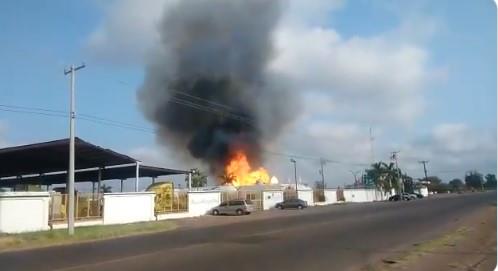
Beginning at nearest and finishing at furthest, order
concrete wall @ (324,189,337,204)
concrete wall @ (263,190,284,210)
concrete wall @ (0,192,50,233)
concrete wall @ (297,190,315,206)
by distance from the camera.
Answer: concrete wall @ (0,192,50,233) → concrete wall @ (263,190,284,210) → concrete wall @ (297,190,315,206) → concrete wall @ (324,189,337,204)

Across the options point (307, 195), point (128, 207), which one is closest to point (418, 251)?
point (128, 207)

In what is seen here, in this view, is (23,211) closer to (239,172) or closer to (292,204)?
(292,204)

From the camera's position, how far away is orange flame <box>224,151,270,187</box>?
233ft

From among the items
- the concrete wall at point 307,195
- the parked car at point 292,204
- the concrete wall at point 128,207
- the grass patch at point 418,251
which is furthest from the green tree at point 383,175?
the grass patch at point 418,251

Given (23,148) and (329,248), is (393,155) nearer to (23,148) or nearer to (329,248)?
(23,148)

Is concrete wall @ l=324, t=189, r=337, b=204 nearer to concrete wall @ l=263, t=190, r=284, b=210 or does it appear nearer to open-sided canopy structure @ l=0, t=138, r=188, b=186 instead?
concrete wall @ l=263, t=190, r=284, b=210

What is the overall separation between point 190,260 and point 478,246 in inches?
304

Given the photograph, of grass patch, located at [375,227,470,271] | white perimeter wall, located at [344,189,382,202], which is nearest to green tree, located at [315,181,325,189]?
white perimeter wall, located at [344,189,382,202]

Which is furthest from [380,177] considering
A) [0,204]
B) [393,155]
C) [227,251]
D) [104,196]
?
[227,251]

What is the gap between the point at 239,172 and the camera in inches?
2867

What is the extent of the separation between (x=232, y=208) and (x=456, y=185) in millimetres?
121536

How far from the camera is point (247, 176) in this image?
74500mm

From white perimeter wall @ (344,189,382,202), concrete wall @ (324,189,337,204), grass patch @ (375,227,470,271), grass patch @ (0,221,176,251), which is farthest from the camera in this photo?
white perimeter wall @ (344,189,382,202)

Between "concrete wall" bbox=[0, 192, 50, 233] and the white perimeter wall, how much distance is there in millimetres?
63291
